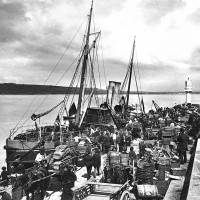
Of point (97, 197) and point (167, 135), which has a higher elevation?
point (167, 135)

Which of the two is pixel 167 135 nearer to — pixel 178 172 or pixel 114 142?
pixel 114 142

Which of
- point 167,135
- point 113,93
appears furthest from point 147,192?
point 113,93

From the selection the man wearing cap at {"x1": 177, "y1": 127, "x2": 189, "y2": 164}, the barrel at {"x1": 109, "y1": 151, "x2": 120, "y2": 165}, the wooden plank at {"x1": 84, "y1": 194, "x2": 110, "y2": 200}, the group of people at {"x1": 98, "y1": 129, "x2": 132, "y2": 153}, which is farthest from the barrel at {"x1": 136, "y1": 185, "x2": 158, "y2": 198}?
the group of people at {"x1": 98, "y1": 129, "x2": 132, "y2": 153}

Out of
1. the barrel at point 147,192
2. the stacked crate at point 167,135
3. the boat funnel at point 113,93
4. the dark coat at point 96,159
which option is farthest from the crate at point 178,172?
the boat funnel at point 113,93

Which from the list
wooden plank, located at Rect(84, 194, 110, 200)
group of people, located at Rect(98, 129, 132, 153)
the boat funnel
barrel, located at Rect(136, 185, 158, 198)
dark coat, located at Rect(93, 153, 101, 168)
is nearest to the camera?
wooden plank, located at Rect(84, 194, 110, 200)

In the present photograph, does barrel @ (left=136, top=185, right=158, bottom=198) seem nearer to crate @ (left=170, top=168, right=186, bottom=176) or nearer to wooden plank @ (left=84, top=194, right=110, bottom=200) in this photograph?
wooden plank @ (left=84, top=194, right=110, bottom=200)

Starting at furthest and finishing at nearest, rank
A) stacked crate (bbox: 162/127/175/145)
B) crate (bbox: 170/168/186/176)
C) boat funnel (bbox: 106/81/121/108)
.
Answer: boat funnel (bbox: 106/81/121/108), stacked crate (bbox: 162/127/175/145), crate (bbox: 170/168/186/176)

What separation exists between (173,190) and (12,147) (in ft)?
55.9

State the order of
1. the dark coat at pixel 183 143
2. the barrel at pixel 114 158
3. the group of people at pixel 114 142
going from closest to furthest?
1. the barrel at pixel 114 158
2. the dark coat at pixel 183 143
3. the group of people at pixel 114 142

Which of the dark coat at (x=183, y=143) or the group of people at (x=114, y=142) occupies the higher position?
the dark coat at (x=183, y=143)

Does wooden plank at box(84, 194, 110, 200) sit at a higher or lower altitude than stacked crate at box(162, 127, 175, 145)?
lower

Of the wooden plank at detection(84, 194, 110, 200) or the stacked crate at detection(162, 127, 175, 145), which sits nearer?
the wooden plank at detection(84, 194, 110, 200)

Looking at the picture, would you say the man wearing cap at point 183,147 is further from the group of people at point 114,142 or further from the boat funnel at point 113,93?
the boat funnel at point 113,93

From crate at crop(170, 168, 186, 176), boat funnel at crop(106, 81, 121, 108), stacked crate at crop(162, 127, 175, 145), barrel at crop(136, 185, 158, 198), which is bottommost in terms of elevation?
barrel at crop(136, 185, 158, 198)
